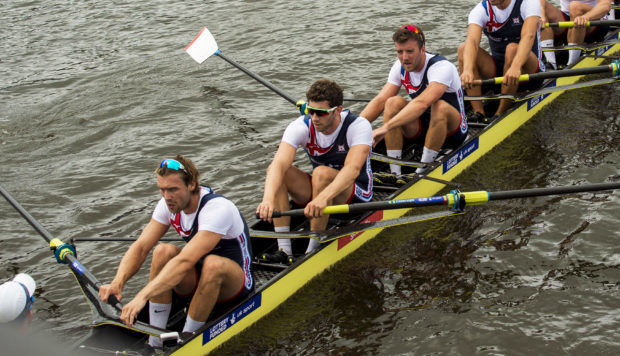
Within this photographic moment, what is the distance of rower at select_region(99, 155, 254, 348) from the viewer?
6113mm

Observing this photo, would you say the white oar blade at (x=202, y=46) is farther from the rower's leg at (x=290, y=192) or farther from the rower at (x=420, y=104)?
the rower's leg at (x=290, y=192)

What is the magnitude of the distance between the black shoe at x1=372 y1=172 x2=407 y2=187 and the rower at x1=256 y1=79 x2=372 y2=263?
1011 millimetres

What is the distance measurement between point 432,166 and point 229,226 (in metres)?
3.59

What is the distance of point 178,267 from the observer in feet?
20.2

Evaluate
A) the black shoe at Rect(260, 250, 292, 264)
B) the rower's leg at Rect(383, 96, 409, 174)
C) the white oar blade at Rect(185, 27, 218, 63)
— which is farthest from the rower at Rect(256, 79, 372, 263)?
the white oar blade at Rect(185, 27, 218, 63)

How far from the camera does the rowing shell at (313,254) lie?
656 centimetres

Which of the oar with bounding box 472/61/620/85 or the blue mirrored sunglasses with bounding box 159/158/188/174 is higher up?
the blue mirrored sunglasses with bounding box 159/158/188/174

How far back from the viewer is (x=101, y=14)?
1867 centimetres

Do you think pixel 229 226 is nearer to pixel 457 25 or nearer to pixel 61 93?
pixel 61 93

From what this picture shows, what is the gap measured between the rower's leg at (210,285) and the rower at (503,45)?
4.91m

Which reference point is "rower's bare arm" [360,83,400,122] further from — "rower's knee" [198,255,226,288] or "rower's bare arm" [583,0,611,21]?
"rower's bare arm" [583,0,611,21]

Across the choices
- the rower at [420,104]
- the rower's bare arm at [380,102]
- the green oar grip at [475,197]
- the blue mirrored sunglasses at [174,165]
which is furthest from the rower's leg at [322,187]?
the blue mirrored sunglasses at [174,165]

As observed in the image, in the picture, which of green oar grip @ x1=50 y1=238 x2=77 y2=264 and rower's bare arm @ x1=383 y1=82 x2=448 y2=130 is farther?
rower's bare arm @ x1=383 y1=82 x2=448 y2=130

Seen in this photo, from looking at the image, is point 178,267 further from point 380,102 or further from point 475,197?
point 380,102
